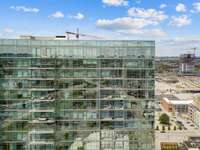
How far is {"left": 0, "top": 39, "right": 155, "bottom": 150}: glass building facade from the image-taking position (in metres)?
44.4

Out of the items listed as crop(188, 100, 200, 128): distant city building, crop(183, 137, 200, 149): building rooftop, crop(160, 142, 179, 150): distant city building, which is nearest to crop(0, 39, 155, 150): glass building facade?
crop(183, 137, 200, 149): building rooftop

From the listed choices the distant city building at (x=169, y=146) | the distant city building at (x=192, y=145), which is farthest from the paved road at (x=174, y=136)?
the distant city building at (x=192, y=145)

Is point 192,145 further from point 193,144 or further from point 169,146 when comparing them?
point 169,146

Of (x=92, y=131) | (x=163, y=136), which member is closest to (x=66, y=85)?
(x=92, y=131)

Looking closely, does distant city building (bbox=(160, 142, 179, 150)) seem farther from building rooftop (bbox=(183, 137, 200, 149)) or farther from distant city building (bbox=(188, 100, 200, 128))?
distant city building (bbox=(188, 100, 200, 128))

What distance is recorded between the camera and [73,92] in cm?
4475

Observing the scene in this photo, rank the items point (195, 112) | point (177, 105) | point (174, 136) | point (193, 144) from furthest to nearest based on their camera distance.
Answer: point (177, 105)
point (195, 112)
point (174, 136)
point (193, 144)

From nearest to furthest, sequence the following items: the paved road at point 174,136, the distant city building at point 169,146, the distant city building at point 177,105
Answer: the distant city building at point 169,146, the paved road at point 174,136, the distant city building at point 177,105

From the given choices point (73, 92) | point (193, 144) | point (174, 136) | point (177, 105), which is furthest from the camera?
point (177, 105)

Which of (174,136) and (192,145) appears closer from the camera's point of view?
(192,145)

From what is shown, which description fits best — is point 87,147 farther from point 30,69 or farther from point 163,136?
point 163,136

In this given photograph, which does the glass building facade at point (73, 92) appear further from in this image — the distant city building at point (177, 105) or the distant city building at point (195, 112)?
the distant city building at point (177, 105)

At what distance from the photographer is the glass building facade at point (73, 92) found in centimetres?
4444

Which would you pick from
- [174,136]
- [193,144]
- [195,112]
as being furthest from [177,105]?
[193,144]
